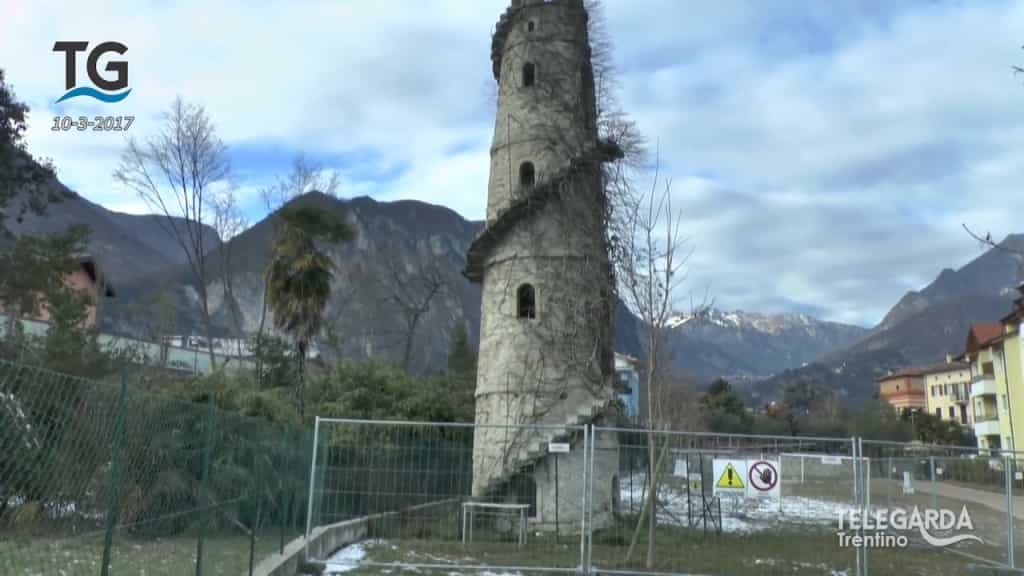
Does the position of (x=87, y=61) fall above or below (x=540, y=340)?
above

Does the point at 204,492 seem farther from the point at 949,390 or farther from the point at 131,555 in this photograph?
the point at 949,390

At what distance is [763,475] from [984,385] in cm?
4645

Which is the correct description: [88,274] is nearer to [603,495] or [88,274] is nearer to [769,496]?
[603,495]

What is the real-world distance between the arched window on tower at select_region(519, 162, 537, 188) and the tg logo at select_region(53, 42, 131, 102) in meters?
9.78

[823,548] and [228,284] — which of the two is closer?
[823,548]

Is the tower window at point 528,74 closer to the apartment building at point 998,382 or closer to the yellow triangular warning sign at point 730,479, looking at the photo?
the yellow triangular warning sign at point 730,479

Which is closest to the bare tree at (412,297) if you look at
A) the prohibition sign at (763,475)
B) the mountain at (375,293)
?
the mountain at (375,293)

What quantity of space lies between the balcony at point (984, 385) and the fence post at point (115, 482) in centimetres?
5476

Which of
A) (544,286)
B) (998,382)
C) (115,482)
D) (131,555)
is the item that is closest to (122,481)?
(115,482)

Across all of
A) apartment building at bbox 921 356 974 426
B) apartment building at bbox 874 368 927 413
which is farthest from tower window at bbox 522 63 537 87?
apartment building at bbox 874 368 927 413

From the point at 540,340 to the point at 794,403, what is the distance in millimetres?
74680

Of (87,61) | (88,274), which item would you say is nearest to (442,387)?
(87,61)

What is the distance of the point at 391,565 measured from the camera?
12328 millimetres

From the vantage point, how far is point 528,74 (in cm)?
2233
